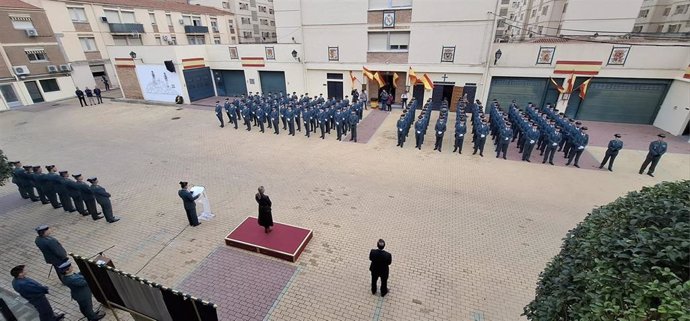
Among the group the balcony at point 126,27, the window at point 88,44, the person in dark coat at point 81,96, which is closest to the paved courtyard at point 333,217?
the person in dark coat at point 81,96

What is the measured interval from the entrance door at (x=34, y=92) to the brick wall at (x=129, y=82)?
6641mm

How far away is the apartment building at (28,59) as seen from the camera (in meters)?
21.9

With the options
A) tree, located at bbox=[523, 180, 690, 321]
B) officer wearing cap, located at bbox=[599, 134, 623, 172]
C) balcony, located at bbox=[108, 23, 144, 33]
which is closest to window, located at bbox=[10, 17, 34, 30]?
balcony, located at bbox=[108, 23, 144, 33]

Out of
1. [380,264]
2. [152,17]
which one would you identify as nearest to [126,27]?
[152,17]

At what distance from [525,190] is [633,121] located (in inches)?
494

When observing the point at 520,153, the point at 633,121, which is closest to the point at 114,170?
the point at 520,153

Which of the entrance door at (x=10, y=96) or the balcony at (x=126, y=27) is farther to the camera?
the balcony at (x=126, y=27)

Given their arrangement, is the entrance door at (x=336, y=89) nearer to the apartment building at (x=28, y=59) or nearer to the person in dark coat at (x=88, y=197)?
the person in dark coat at (x=88, y=197)

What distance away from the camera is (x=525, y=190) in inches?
391

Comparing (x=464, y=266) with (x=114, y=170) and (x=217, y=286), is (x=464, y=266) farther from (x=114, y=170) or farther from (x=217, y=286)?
(x=114, y=170)

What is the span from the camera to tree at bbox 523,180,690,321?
206cm

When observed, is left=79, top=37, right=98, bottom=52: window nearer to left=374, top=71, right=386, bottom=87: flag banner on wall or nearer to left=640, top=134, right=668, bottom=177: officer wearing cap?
left=374, top=71, right=386, bottom=87: flag banner on wall

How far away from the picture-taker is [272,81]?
23.4 metres

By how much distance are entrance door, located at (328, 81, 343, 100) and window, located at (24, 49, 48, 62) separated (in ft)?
77.6
